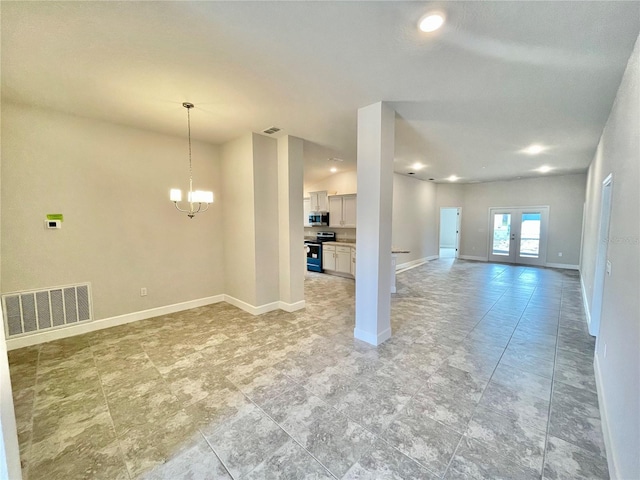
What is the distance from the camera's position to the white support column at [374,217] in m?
3.07

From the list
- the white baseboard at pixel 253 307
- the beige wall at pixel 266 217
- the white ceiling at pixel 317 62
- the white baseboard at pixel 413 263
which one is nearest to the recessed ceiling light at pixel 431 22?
the white ceiling at pixel 317 62

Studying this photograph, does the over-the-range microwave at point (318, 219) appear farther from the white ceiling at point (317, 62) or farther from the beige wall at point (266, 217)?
the white ceiling at point (317, 62)

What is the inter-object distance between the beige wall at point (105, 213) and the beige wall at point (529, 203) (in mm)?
8789

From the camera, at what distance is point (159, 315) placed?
419cm

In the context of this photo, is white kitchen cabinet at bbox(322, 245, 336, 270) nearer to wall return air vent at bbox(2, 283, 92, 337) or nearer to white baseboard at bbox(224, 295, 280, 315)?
white baseboard at bbox(224, 295, 280, 315)

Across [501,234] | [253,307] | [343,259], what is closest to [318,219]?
[343,259]

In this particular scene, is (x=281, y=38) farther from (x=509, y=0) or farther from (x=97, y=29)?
(x=509, y=0)

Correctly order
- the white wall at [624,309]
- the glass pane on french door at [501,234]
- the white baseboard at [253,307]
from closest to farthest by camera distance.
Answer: the white wall at [624,309] → the white baseboard at [253,307] → the glass pane on french door at [501,234]

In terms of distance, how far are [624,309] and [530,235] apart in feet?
27.7

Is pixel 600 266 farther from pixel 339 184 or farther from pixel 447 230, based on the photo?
pixel 447 230

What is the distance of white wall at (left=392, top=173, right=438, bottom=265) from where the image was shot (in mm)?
7785

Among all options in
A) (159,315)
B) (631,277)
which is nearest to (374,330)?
(631,277)

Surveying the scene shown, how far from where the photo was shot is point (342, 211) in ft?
24.4

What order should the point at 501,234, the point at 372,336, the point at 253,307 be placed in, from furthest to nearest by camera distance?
the point at 501,234, the point at 253,307, the point at 372,336
